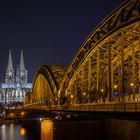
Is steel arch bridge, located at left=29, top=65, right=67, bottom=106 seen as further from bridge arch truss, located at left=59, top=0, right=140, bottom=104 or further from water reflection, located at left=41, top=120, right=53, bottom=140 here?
water reflection, located at left=41, top=120, right=53, bottom=140

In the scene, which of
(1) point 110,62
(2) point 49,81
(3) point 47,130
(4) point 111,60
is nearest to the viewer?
(1) point 110,62

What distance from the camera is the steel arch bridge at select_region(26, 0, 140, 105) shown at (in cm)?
6412

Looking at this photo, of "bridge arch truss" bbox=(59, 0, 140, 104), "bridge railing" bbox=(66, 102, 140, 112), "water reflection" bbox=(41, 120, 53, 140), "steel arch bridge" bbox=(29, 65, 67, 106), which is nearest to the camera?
"bridge railing" bbox=(66, 102, 140, 112)

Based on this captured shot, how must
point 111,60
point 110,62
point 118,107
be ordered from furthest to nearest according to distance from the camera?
point 111,60, point 110,62, point 118,107

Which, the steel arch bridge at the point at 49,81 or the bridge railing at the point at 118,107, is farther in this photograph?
the steel arch bridge at the point at 49,81

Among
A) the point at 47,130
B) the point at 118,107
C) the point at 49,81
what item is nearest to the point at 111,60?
the point at 47,130

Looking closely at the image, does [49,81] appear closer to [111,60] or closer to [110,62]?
[111,60]

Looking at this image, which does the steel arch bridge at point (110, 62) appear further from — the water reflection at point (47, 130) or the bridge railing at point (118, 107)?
the water reflection at point (47, 130)

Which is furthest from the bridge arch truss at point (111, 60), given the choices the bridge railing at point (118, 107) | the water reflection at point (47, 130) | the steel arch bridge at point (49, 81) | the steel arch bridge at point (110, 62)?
the steel arch bridge at point (49, 81)

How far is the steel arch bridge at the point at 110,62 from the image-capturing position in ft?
210

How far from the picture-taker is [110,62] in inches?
2758

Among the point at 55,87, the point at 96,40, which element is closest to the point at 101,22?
the point at 96,40

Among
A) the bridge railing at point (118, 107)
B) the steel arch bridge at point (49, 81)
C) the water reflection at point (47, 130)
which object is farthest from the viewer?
the steel arch bridge at point (49, 81)

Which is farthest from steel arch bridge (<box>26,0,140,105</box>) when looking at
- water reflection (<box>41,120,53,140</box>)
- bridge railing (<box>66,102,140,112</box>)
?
water reflection (<box>41,120,53,140</box>)
